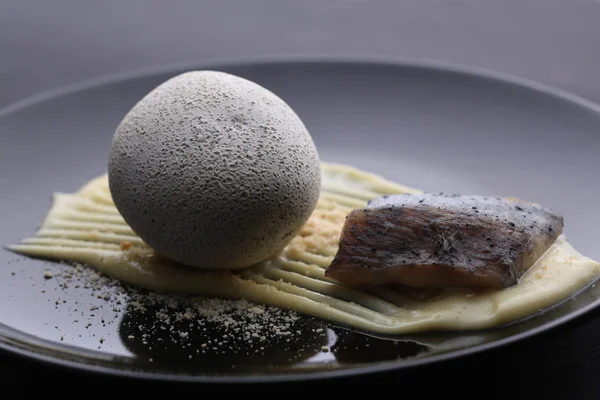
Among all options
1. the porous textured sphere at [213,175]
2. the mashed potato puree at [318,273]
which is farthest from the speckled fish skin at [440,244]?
the porous textured sphere at [213,175]

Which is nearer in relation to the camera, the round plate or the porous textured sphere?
the round plate

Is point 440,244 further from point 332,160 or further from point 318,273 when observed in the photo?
point 332,160

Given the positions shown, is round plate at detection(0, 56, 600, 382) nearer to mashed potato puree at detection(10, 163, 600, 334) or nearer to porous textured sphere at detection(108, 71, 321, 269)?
mashed potato puree at detection(10, 163, 600, 334)

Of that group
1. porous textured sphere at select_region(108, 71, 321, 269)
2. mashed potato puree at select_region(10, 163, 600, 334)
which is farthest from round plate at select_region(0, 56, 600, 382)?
porous textured sphere at select_region(108, 71, 321, 269)

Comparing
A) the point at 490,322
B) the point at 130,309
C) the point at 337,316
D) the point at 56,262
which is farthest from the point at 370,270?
the point at 56,262

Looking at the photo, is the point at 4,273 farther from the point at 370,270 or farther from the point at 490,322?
the point at 490,322
